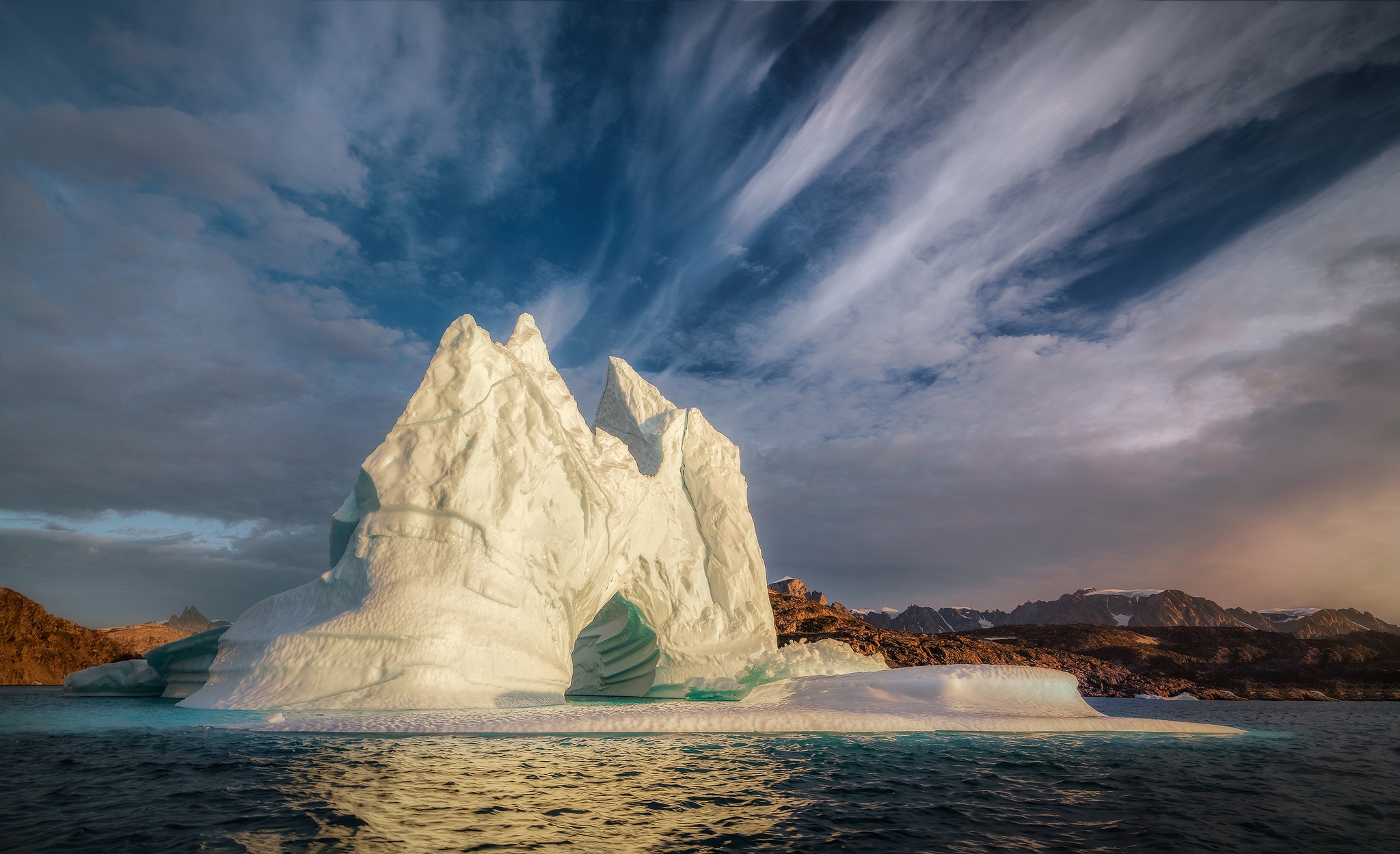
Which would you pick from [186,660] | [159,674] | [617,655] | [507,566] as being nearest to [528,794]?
[507,566]

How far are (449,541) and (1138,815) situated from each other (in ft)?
47.8

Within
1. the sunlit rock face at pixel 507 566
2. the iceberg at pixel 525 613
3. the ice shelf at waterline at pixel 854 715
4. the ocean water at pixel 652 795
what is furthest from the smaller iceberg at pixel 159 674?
the ice shelf at waterline at pixel 854 715

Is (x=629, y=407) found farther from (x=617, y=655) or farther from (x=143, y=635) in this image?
(x=143, y=635)

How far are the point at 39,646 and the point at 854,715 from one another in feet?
195

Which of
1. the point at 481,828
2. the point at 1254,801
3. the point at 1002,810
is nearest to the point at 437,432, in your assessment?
the point at 481,828

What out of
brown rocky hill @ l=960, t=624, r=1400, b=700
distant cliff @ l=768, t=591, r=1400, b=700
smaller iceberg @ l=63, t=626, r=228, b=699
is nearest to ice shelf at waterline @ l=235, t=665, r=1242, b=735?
smaller iceberg @ l=63, t=626, r=228, b=699

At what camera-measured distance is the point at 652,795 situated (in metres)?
7.14

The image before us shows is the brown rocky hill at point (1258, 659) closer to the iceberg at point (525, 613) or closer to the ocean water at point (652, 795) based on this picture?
the iceberg at point (525, 613)

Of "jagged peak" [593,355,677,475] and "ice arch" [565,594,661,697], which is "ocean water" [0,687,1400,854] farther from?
"jagged peak" [593,355,677,475]

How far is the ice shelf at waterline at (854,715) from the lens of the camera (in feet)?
38.9

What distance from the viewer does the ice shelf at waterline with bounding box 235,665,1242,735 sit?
1186cm

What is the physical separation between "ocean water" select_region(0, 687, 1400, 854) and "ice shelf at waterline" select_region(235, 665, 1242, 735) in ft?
2.06

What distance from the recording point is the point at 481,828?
565cm

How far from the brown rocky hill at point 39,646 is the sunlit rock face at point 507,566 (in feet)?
143
